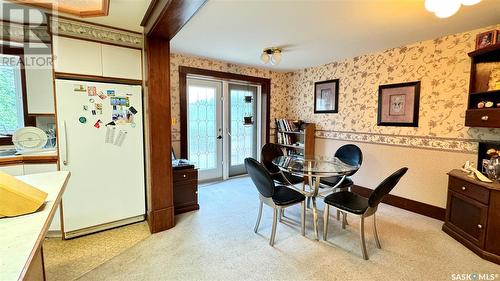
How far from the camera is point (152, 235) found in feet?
8.29

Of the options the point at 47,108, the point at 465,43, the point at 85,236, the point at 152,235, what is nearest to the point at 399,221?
the point at 465,43

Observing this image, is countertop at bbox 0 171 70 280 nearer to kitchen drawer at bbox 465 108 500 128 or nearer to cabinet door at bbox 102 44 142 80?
cabinet door at bbox 102 44 142 80

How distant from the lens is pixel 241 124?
4.83 meters

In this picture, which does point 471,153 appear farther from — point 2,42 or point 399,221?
point 2,42

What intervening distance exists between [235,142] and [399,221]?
302 cm

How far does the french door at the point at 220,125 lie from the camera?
4.19 m

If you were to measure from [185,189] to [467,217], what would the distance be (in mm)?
3138

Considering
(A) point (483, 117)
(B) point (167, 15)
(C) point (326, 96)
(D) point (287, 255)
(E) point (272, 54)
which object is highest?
(E) point (272, 54)

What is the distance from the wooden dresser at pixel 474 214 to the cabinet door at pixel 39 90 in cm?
469

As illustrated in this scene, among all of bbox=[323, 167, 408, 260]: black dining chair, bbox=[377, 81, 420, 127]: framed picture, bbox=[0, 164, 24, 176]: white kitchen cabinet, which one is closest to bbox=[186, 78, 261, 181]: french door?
bbox=[0, 164, 24, 176]: white kitchen cabinet

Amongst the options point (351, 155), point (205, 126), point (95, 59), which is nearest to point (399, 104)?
point (351, 155)

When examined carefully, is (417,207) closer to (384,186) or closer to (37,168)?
(384,186)

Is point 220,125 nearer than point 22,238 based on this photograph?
No

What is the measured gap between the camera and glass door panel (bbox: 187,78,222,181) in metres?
4.13
